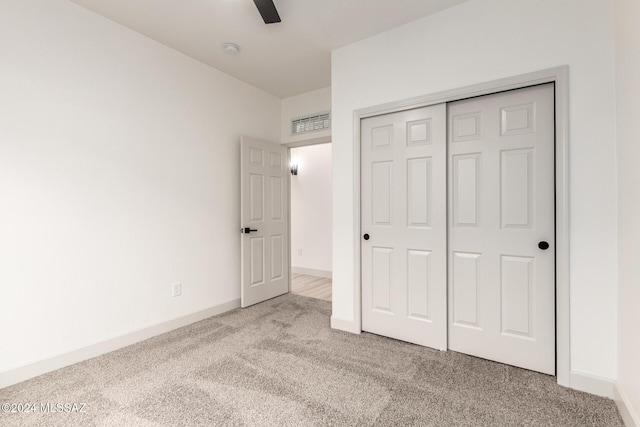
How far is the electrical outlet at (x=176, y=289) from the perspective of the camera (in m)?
2.98

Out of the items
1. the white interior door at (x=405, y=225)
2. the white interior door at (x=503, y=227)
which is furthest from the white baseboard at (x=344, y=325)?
the white interior door at (x=503, y=227)

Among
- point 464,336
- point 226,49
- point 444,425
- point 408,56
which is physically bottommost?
point 444,425

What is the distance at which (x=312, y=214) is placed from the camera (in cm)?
557

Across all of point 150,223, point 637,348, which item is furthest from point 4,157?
point 637,348

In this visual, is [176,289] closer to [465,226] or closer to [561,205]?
[465,226]

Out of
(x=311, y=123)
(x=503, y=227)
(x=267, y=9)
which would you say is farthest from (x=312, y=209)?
(x=267, y=9)

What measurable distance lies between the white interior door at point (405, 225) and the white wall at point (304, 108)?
3.84 feet

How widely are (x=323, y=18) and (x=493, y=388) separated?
2964 millimetres

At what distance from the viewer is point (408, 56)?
256cm

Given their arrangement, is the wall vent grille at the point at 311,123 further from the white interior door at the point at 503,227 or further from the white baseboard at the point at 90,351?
the white baseboard at the point at 90,351

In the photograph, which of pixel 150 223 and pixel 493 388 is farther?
pixel 150 223

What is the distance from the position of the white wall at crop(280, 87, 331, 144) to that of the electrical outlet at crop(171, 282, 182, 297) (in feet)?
7.44

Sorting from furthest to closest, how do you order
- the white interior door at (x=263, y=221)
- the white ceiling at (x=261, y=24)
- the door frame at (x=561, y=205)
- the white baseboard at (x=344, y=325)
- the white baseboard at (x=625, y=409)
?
the white interior door at (x=263, y=221)
the white baseboard at (x=344, y=325)
the white ceiling at (x=261, y=24)
the door frame at (x=561, y=205)
the white baseboard at (x=625, y=409)

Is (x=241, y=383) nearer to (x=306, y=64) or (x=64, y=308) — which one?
(x=64, y=308)
